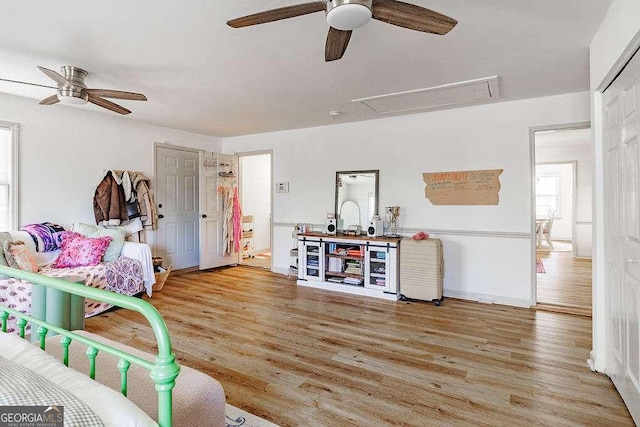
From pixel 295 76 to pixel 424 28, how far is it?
156cm

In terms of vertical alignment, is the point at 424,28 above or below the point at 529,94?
below

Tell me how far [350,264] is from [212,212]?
8.47 feet

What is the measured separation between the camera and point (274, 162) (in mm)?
5574

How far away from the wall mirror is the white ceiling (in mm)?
1277

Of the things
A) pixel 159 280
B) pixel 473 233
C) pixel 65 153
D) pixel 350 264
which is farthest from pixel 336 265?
pixel 65 153

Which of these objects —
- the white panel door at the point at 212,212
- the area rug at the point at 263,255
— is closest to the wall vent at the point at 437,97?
the white panel door at the point at 212,212

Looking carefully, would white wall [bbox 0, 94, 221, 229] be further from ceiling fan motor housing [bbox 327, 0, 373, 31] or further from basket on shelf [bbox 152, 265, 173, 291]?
ceiling fan motor housing [bbox 327, 0, 373, 31]

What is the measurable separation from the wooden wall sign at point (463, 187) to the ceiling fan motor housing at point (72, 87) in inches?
146

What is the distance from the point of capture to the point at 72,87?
2.91m

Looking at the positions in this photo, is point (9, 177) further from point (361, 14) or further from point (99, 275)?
point (361, 14)

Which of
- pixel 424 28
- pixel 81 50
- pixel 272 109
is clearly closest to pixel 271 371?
pixel 424 28

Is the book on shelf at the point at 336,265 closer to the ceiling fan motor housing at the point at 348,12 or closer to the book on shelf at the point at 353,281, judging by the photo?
the book on shelf at the point at 353,281

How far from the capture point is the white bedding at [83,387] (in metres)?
0.88

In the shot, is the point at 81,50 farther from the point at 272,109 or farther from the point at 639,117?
the point at 639,117
